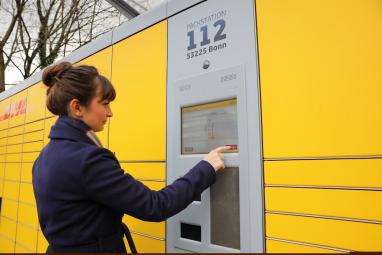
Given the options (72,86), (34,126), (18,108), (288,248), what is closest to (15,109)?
(18,108)

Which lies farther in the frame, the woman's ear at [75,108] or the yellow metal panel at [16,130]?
the yellow metal panel at [16,130]

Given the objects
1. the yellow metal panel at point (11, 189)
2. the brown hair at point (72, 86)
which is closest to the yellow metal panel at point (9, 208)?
the yellow metal panel at point (11, 189)

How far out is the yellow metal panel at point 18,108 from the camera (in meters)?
3.58

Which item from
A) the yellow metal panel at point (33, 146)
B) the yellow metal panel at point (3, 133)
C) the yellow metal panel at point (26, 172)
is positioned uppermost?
the yellow metal panel at point (3, 133)

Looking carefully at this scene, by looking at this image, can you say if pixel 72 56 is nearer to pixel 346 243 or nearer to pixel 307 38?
pixel 307 38

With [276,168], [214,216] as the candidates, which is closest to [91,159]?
[214,216]

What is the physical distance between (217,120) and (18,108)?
117 inches

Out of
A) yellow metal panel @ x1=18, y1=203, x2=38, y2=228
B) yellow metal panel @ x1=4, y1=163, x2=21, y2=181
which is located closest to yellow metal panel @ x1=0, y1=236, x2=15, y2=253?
yellow metal panel @ x1=18, y1=203, x2=38, y2=228

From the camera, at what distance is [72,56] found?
2.72 m

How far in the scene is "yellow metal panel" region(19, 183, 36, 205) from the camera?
3002mm

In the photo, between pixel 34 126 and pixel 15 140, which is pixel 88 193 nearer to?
pixel 34 126

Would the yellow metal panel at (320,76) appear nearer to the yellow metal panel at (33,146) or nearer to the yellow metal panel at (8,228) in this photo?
the yellow metal panel at (33,146)

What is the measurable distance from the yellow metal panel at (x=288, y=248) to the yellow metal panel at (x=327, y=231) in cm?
2

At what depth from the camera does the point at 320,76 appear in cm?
124
